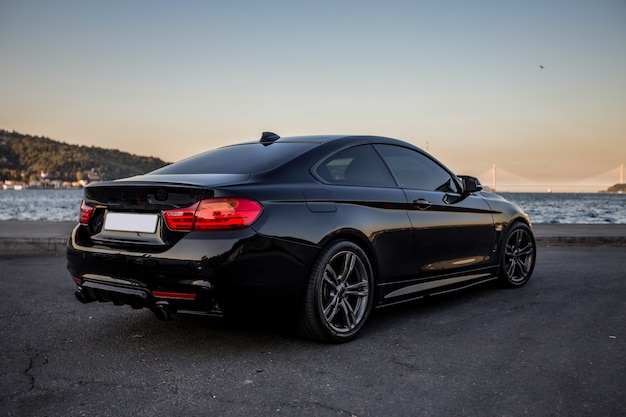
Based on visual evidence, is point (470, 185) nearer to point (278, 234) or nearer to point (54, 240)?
point (278, 234)

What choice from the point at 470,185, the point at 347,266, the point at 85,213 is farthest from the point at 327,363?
the point at 470,185

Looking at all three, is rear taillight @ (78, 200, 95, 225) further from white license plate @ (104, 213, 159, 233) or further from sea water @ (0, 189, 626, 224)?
sea water @ (0, 189, 626, 224)

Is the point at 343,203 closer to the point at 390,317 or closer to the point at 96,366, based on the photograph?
the point at 390,317

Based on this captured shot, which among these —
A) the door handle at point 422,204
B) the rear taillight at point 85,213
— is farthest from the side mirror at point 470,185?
the rear taillight at point 85,213

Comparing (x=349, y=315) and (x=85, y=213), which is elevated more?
(x=85, y=213)

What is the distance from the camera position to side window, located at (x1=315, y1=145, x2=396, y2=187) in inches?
180

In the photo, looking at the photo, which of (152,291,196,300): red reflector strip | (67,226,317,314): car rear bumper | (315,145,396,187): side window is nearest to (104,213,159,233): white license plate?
(67,226,317,314): car rear bumper

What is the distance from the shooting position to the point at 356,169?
483cm

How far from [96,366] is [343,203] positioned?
193 cm

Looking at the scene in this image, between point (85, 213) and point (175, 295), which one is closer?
point (175, 295)

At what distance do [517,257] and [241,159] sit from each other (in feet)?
11.6

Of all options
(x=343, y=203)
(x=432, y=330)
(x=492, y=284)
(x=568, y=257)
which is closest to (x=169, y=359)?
(x=343, y=203)

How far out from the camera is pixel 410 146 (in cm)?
555

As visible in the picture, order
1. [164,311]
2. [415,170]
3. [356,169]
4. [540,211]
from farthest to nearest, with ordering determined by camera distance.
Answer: [540,211] → [415,170] → [356,169] → [164,311]
